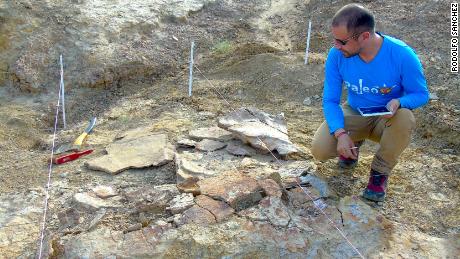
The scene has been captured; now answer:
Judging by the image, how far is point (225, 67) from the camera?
19.6ft

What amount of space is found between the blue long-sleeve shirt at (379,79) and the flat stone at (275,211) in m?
0.69

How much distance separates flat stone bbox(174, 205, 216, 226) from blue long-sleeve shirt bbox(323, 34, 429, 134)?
1.08 m

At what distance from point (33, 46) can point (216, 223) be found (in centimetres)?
379

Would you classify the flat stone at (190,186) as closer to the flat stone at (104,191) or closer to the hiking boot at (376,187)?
the flat stone at (104,191)

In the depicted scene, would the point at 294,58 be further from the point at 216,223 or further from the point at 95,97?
the point at 216,223

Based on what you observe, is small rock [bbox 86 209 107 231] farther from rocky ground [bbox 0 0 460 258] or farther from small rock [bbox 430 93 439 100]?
small rock [bbox 430 93 439 100]

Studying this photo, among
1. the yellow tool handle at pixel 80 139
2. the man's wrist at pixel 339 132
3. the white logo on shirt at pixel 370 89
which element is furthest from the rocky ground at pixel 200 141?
the white logo on shirt at pixel 370 89

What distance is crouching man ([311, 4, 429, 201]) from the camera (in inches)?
124

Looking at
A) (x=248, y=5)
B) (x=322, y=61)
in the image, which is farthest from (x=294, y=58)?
(x=248, y=5)

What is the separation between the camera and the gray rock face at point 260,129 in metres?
Result: 3.96

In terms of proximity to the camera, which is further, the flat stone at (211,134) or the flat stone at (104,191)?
the flat stone at (211,134)

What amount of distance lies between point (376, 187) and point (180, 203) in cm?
138

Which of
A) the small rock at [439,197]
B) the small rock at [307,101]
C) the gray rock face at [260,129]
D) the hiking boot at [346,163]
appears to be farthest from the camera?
the small rock at [307,101]

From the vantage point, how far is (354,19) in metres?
3.05
